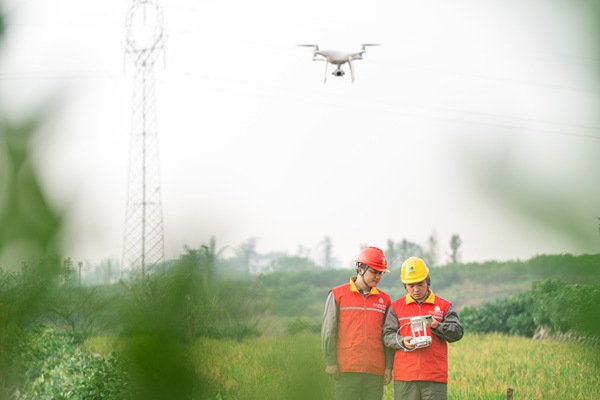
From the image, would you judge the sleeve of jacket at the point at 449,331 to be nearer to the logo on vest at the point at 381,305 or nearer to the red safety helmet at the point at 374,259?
the logo on vest at the point at 381,305

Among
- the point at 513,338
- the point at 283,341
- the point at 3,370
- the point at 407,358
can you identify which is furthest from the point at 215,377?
the point at 513,338

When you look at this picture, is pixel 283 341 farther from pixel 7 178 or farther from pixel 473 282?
pixel 473 282

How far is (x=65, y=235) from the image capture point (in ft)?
2.51

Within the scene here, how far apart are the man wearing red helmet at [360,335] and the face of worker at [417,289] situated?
0.14 meters

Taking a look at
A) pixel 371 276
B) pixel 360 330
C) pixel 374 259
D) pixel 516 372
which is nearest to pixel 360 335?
pixel 360 330

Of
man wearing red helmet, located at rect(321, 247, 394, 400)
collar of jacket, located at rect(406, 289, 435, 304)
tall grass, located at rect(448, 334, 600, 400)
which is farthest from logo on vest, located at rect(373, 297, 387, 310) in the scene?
tall grass, located at rect(448, 334, 600, 400)

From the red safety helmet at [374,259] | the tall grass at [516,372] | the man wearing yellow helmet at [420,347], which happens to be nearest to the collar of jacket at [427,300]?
the man wearing yellow helmet at [420,347]

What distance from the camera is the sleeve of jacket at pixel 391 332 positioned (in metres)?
3.98

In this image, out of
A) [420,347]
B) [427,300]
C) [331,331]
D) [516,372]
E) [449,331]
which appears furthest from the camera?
[516,372]

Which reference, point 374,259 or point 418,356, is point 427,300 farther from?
point 374,259

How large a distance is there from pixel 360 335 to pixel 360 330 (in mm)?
28

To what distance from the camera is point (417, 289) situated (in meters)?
4.17

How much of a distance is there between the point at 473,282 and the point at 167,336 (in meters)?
26.1

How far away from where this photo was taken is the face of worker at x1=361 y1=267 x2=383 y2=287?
4.08 metres
